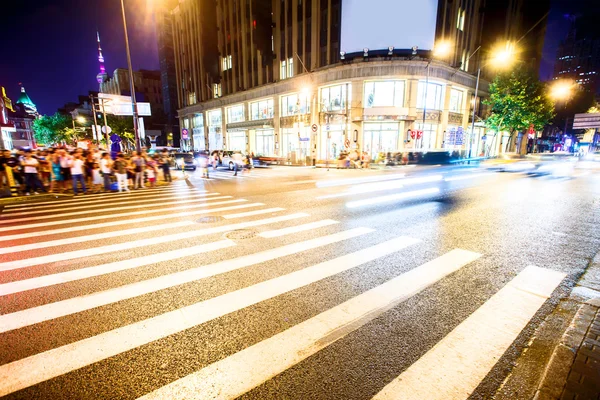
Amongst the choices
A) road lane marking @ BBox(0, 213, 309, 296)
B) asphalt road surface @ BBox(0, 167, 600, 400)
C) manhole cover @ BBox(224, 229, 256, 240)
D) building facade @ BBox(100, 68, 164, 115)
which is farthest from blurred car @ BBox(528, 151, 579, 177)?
building facade @ BBox(100, 68, 164, 115)

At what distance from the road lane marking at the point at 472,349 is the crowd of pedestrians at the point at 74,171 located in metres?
15.3

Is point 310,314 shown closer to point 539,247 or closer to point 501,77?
point 539,247

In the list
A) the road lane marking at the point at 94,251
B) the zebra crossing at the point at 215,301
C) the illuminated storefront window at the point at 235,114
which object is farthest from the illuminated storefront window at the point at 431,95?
the road lane marking at the point at 94,251

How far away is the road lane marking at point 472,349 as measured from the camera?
228 centimetres

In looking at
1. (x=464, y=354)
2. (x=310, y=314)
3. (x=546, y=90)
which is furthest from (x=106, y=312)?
(x=546, y=90)

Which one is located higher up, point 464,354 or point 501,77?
point 501,77

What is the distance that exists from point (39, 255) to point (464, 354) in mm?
7241

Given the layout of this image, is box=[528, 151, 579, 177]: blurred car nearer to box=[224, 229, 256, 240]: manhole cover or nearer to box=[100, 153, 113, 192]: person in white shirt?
box=[224, 229, 256, 240]: manhole cover

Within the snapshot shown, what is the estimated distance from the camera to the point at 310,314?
3.36 metres

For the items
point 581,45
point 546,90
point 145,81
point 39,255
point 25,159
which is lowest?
point 39,255

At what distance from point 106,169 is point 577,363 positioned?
57.0 feet

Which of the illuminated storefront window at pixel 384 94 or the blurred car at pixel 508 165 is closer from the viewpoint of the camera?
the blurred car at pixel 508 165

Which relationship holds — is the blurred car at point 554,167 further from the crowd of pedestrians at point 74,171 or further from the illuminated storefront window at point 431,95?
the crowd of pedestrians at point 74,171

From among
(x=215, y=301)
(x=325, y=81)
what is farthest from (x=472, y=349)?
(x=325, y=81)
